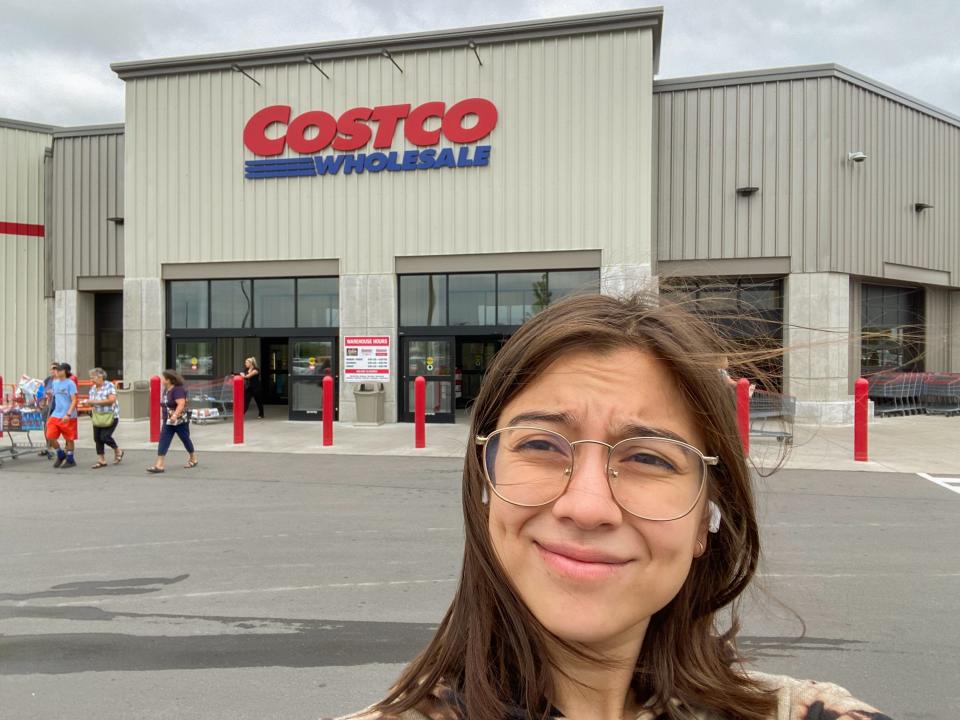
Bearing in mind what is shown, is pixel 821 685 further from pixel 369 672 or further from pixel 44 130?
pixel 44 130

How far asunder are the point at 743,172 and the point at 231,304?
1441 centimetres

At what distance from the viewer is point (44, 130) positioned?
879 inches

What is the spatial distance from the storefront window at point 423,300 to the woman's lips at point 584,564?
16394 mm

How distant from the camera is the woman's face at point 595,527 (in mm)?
1139

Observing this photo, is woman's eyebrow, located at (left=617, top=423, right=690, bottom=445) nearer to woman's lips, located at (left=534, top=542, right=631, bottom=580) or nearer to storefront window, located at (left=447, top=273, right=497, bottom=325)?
woman's lips, located at (left=534, top=542, right=631, bottom=580)

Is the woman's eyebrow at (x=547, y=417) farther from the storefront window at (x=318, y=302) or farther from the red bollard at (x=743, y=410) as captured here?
the storefront window at (x=318, y=302)

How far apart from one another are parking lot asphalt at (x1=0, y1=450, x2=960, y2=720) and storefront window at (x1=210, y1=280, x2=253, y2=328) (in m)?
10.2

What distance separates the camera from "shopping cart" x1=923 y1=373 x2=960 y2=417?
19156 millimetres

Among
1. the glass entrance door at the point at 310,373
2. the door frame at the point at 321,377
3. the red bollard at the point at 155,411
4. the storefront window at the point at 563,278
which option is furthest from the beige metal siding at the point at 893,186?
the red bollard at the point at 155,411

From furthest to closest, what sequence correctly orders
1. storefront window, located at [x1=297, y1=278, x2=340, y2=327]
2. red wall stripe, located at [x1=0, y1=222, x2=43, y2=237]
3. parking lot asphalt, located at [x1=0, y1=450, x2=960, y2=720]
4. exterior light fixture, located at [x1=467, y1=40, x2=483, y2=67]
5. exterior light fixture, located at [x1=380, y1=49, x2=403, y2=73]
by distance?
red wall stripe, located at [x1=0, y1=222, x2=43, y2=237] → storefront window, located at [x1=297, y1=278, x2=340, y2=327] → exterior light fixture, located at [x1=380, y1=49, x2=403, y2=73] → exterior light fixture, located at [x1=467, y1=40, x2=483, y2=67] → parking lot asphalt, located at [x1=0, y1=450, x2=960, y2=720]

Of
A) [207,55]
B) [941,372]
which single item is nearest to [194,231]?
[207,55]

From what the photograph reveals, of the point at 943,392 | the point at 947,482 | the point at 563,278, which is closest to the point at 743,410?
the point at 947,482

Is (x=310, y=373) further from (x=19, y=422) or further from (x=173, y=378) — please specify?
(x=173, y=378)

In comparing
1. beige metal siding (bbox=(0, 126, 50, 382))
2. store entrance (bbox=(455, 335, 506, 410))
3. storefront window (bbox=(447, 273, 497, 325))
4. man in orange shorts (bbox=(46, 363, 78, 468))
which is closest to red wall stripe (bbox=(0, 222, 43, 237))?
beige metal siding (bbox=(0, 126, 50, 382))
